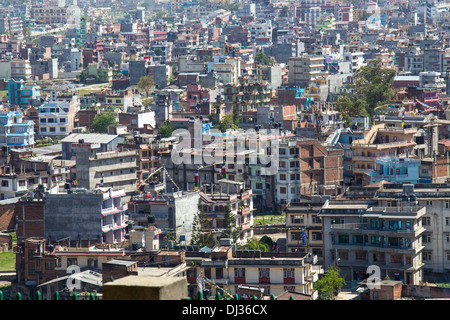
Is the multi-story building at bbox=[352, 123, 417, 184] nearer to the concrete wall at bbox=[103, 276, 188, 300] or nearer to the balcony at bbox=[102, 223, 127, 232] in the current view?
the balcony at bbox=[102, 223, 127, 232]

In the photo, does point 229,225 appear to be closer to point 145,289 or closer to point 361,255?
point 361,255

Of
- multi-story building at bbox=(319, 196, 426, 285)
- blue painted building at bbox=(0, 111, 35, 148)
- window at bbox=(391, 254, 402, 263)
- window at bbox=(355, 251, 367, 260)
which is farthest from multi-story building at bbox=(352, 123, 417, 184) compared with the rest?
blue painted building at bbox=(0, 111, 35, 148)

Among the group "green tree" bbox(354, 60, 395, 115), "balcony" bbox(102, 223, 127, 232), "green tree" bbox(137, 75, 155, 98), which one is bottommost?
"balcony" bbox(102, 223, 127, 232)

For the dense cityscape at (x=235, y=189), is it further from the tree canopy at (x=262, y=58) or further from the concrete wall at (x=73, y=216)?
the tree canopy at (x=262, y=58)

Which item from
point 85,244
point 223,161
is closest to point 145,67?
point 223,161

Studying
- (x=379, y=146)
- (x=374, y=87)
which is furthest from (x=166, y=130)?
(x=379, y=146)

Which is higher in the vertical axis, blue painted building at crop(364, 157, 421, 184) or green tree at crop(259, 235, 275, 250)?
blue painted building at crop(364, 157, 421, 184)

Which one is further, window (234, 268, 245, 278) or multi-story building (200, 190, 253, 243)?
multi-story building (200, 190, 253, 243)

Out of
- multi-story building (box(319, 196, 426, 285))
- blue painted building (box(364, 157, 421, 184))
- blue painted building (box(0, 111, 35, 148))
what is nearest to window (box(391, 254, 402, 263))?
multi-story building (box(319, 196, 426, 285))

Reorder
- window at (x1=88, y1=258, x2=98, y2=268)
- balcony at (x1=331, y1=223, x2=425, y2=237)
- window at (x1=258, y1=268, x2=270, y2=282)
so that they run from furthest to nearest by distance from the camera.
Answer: window at (x1=88, y1=258, x2=98, y2=268), balcony at (x1=331, y1=223, x2=425, y2=237), window at (x1=258, y1=268, x2=270, y2=282)

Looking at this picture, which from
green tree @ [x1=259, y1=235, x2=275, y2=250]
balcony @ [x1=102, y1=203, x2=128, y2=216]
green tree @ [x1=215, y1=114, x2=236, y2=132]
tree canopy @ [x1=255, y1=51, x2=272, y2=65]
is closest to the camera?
green tree @ [x1=259, y1=235, x2=275, y2=250]
